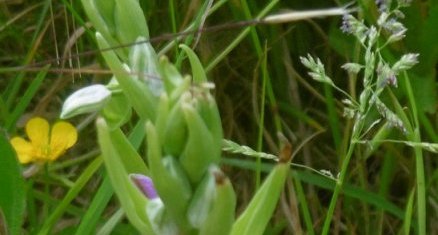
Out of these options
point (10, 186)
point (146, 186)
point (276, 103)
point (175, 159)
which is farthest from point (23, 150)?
point (175, 159)

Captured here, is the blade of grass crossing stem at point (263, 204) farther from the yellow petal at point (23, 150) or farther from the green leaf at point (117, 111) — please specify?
the yellow petal at point (23, 150)

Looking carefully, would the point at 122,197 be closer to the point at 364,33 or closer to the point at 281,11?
the point at 364,33

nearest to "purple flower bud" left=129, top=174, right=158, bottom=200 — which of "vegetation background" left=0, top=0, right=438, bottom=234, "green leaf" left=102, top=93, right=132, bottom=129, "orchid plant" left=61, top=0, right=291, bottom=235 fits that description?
"orchid plant" left=61, top=0, right=291, bottom=235

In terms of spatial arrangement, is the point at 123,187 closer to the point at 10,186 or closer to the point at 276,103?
the point at 10,186

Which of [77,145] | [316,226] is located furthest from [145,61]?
[77,145]

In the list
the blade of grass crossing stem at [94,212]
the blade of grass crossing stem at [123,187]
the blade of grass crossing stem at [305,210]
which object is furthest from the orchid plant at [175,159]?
the blade of grass crossing stem at [305,210]

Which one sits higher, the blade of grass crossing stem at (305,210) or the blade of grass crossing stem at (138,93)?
the blade of grass crossing stem at (138,93)
